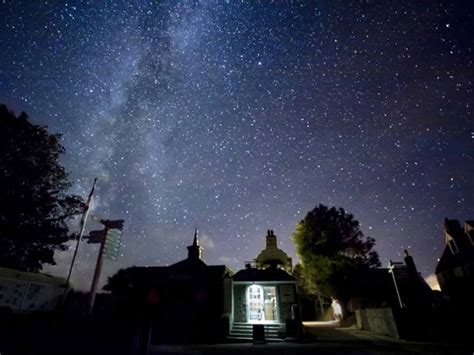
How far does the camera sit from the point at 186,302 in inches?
318

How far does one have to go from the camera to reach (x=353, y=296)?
1041 inches

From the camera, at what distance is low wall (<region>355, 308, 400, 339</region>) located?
1486 cm

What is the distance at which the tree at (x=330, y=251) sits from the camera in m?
25.4

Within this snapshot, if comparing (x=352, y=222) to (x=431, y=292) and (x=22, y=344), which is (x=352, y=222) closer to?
(x=431, y=292)

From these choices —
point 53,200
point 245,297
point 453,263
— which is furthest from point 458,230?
point 53,200

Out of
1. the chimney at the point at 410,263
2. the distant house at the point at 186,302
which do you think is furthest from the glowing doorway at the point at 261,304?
the chimney at the point at 410,263

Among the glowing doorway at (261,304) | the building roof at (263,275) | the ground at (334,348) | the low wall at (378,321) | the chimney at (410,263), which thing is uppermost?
the chimney at (410,263)

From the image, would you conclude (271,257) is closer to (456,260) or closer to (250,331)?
(250,331)

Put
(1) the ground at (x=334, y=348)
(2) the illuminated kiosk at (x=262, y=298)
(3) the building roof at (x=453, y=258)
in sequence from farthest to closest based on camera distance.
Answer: (3) the building roof at (x=453, y=258), (2) the illuminated kiosk at (x=262, y=298), (1) the ground at (x=334, y=348)

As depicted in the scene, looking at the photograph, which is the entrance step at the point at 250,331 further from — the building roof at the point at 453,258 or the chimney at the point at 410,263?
the building roof at the point at 453,258

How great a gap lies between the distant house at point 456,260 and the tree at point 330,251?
24.7ft

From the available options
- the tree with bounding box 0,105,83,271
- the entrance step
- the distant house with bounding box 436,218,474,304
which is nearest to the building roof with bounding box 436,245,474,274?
the distant house with bounding box 436,218,474,304

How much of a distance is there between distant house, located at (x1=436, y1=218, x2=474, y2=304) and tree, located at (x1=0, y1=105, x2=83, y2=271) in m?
38.3

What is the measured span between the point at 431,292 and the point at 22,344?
39804 mm
